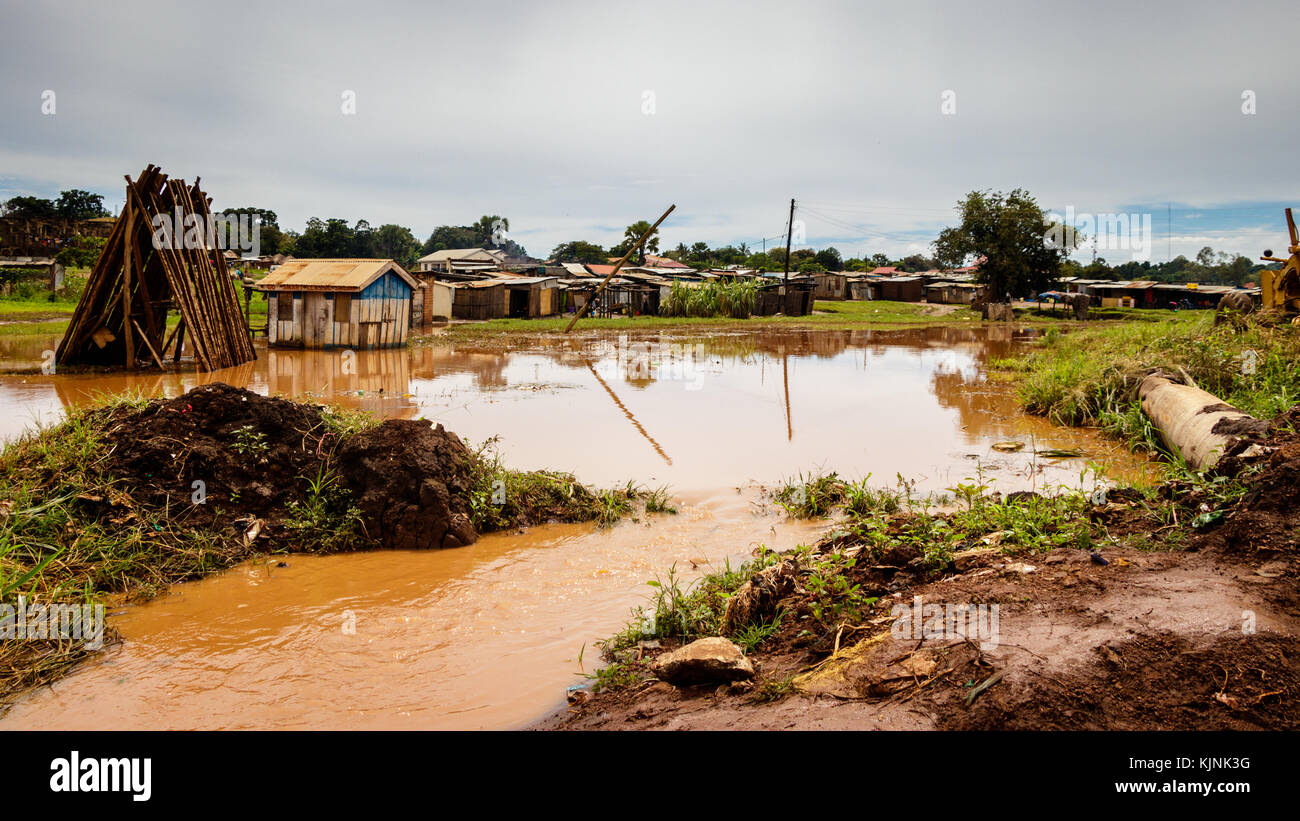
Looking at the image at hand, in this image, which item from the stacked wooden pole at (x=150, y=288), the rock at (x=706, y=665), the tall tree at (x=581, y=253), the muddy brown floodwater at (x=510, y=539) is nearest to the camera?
the rock at (x=706, y=665)

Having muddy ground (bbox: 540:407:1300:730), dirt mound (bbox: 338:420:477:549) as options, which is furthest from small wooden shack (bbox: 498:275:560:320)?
muddy ground (bbox: 540:407:1300:730)

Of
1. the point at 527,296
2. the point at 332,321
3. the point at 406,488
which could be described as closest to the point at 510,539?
the point at 406,488

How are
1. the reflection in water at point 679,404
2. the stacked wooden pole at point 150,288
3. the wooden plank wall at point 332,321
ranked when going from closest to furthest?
the reflection in water at point 679,404, the stacked wooden pole at point 150,288, the wooden plank wall at point 332,321

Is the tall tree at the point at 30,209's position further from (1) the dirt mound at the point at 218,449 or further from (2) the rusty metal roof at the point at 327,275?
(1) the dirt mound at the point at 218,449

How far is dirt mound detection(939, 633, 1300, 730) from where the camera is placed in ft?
8.14

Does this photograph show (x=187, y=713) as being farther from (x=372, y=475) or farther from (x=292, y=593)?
(x=372, y=475)

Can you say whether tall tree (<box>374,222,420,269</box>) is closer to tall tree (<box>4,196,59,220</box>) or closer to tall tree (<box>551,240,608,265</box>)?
tall tree (<box>551,240,608,265</box>)

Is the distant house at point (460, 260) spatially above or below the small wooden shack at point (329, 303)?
above

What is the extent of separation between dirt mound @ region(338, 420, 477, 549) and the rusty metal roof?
1466 centimetres

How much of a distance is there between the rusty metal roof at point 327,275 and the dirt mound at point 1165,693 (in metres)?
19.6

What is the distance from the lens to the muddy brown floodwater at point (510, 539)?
388cm

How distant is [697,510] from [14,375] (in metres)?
14.7

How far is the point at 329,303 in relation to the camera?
20234mm

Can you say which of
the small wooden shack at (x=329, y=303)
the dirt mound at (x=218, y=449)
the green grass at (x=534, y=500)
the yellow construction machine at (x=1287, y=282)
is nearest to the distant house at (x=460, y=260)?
the small wooden shack at (x=329, y=303)
